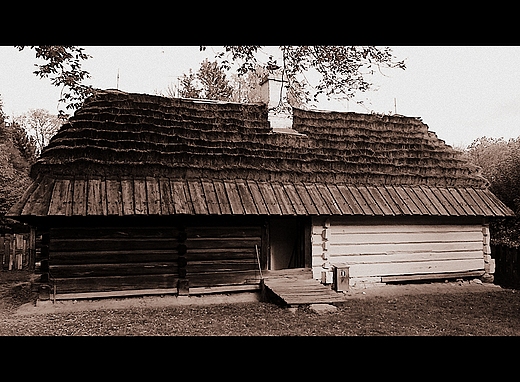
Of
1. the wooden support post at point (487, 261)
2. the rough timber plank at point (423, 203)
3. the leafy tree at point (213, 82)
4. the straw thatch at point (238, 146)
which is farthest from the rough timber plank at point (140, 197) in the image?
the leafy tree at point (213, 82)

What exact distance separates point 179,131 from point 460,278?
29.6 feet

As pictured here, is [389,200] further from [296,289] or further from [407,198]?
[296,289]

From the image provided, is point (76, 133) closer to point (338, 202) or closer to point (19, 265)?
point (338, 202)

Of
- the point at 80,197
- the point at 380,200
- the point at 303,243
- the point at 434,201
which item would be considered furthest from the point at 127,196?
the point at 434,201

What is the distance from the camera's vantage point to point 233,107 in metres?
12.5

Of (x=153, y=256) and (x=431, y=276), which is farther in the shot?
(x=431, y=276)

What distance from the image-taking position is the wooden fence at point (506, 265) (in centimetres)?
1305

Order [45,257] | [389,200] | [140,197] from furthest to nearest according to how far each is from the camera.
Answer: [389,200] → [140,197] → [45,257]

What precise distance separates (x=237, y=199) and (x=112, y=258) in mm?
3142

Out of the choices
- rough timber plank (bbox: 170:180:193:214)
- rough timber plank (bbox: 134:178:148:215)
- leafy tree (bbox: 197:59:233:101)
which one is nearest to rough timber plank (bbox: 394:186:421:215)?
rough timber plank (bbox: 170:180:193:214)

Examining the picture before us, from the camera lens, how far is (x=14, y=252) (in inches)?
626

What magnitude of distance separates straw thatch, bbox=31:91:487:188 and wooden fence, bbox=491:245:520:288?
6.91 feet

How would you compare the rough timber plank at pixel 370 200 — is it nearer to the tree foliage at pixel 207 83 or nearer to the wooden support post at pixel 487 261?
the wooden support post at pixel 487 261

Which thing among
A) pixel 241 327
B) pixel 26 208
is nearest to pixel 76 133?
pixel 26 208
